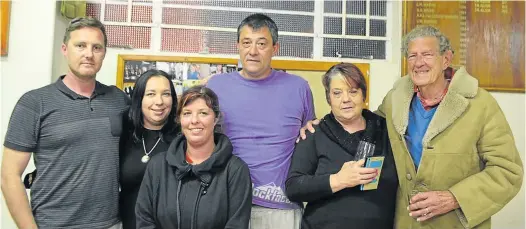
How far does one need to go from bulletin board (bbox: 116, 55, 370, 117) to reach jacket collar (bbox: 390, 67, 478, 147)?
1138 millimetres

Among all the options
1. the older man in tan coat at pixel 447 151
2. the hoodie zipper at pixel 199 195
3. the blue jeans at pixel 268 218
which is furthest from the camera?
the blue jeans at pixel 268 218

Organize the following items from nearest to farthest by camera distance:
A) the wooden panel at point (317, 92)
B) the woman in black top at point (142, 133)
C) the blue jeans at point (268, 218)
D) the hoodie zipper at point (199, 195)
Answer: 1. the hoodie zipper at point (199, 195)
2. the woman in black top at point (142, 133)
3. the blue jeans at point (268, 218)
4. the wooden panel at point (317, 92)

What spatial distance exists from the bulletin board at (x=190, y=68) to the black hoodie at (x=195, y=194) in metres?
1.29

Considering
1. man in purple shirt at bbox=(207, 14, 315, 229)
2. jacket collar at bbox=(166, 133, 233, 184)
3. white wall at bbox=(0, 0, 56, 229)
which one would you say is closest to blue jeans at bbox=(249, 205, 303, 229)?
man in purple shirt at bbox=(207, 14, 315, 229)

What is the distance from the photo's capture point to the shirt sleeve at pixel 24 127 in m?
1.33

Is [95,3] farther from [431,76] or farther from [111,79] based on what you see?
[431,76]

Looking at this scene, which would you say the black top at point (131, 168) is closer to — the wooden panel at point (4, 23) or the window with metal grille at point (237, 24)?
the window with metal grille at point (237, 24)

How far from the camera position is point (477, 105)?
141cm

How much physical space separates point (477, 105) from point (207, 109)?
1032 mm

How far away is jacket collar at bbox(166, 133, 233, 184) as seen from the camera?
130 centimetres

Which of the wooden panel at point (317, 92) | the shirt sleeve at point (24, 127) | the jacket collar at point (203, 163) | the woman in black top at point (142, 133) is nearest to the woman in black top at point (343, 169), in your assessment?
the jacket collar at point (203, 163)

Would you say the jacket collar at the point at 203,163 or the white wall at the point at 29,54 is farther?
the white wall at the point at 29,54

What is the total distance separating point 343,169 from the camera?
52.1 inches

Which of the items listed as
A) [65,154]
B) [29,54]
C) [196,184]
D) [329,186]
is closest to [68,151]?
[65,154]
